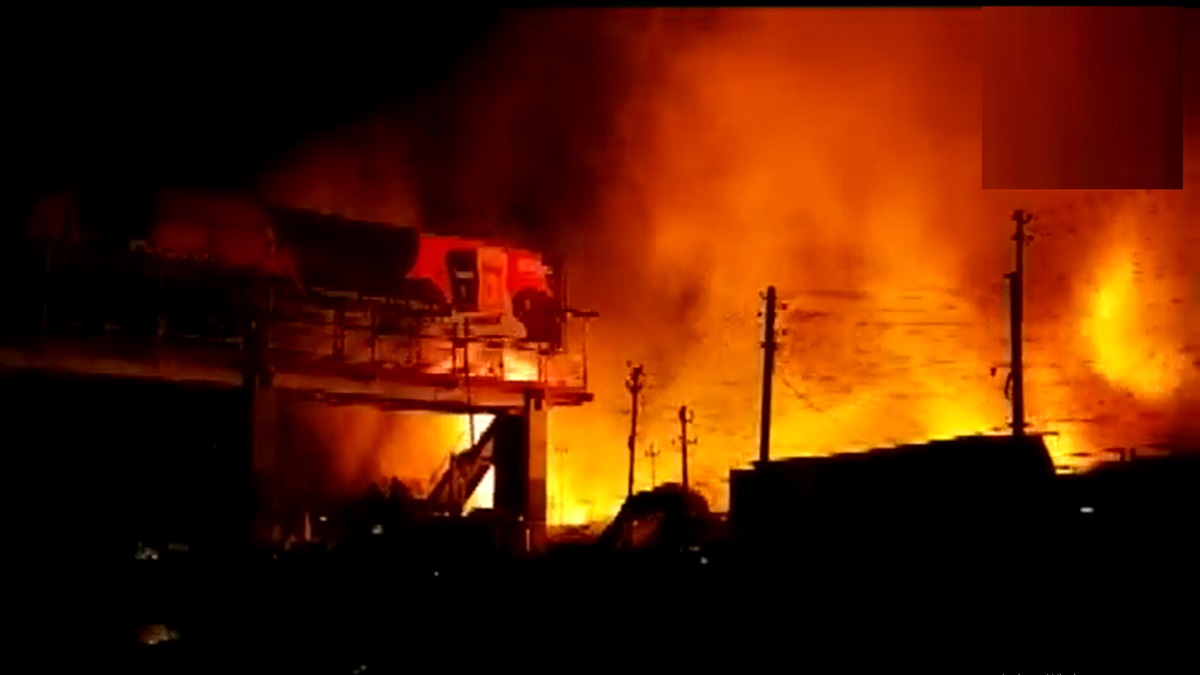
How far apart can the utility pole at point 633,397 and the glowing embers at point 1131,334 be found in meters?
16.9

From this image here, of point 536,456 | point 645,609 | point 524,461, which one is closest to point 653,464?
point 536,456

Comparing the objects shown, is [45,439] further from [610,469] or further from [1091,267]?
[1091,267]

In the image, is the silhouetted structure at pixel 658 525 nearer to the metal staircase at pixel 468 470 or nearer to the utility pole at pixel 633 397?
the metal staircase at pixel 468 470

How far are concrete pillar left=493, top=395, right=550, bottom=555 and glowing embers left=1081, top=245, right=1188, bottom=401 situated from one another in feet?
79.3

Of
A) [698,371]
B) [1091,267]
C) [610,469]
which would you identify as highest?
[1091,267]

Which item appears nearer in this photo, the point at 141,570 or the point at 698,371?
the point at 141,570

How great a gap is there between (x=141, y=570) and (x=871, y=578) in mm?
9879

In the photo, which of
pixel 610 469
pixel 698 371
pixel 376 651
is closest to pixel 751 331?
pixel 698 371

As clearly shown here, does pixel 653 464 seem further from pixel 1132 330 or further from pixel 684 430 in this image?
pixel 1132 330

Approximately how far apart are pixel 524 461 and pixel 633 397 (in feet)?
42.5

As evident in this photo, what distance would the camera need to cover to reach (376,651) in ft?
49.7

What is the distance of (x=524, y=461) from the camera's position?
35.4 m

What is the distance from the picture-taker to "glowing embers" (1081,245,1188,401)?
48.3 m

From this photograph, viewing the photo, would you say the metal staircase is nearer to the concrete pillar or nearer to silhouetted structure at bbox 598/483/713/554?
the concrete pillar
